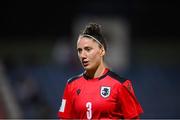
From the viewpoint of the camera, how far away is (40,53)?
16375 millimetres

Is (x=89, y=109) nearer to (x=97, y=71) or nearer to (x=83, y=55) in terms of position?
(x=97, y=71)

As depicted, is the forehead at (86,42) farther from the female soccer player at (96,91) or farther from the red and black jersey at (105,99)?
the red and black jersey at (105,99)

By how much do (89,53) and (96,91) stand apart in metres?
0.34

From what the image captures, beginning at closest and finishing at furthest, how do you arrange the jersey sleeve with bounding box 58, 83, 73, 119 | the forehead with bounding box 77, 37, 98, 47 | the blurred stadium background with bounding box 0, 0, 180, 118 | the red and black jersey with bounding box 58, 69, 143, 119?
the red and black jersey with bounding box 58, 69, 143, 119
the forehead with bounding box 77, 37, 98, 47
the jersey sleeve with bounding box 58, 83, 73, 119
the blurred stadium background with bounding box 0, 0, 180, 118

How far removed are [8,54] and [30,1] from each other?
2700mm

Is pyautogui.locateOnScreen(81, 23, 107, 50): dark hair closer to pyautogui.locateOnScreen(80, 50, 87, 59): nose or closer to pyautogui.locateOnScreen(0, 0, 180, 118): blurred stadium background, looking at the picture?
pyautogui.locateOnScreen(80, 50, 87, 59): nose

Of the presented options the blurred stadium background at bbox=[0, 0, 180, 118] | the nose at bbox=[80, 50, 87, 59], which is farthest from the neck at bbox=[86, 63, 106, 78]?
the blurred stadium background at bbox=[0, 0, 180, 118]

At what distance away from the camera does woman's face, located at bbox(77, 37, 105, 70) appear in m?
5.08

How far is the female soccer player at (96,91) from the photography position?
502 cm

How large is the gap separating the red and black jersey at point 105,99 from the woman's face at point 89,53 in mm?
143

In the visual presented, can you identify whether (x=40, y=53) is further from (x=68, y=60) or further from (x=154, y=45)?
(x=154, y=45)

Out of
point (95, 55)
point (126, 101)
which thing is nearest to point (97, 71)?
point (95, 55)

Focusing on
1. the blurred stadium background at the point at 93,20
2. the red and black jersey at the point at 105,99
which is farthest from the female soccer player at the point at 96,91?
the blurred stadium background at the point at 93,20

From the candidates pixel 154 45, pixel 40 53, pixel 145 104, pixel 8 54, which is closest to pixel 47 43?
pixel 40 53
